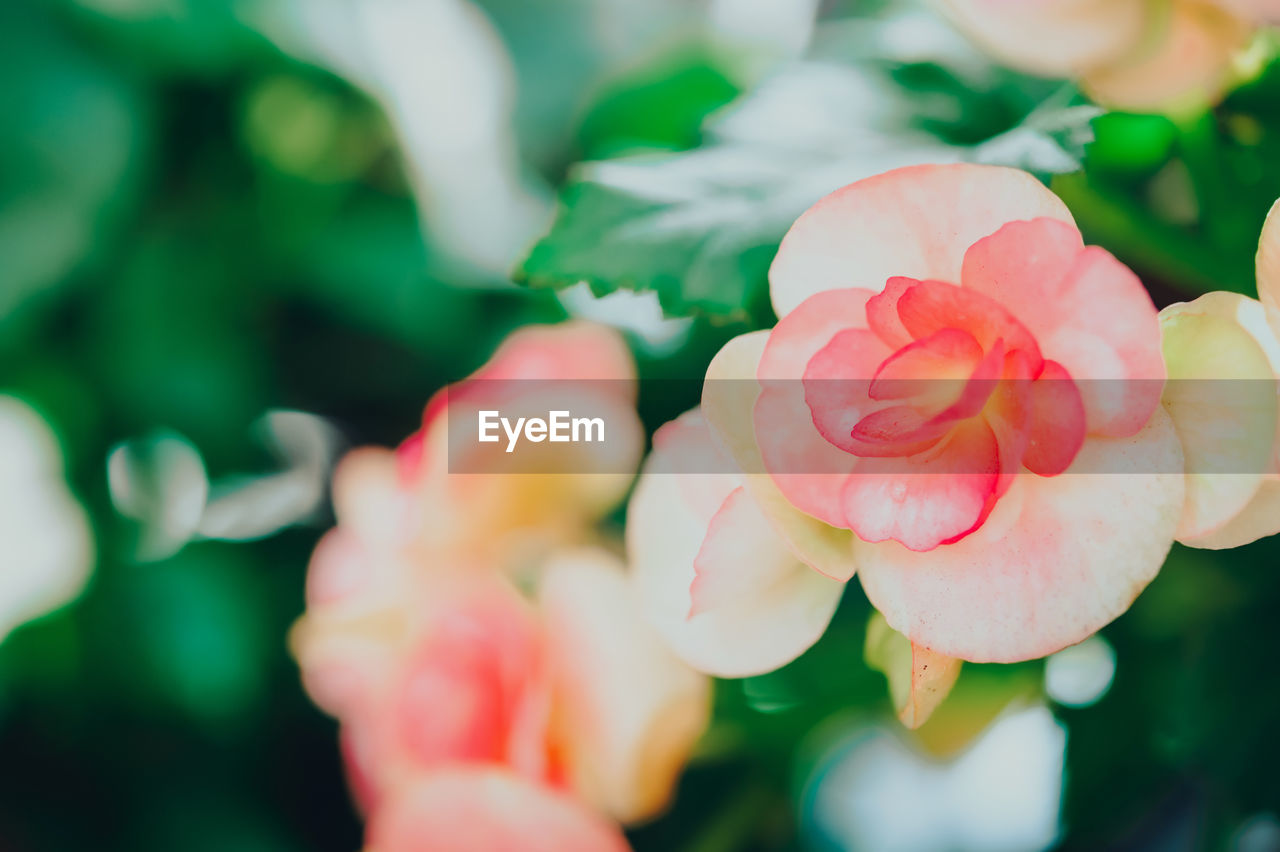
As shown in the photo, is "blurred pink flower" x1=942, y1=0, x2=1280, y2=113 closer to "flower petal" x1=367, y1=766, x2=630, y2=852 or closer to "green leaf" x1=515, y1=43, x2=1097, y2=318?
"green leaf" x1=515, y1=43, x2=1097, y2=318

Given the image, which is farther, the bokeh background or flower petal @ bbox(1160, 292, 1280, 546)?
the bokeh background

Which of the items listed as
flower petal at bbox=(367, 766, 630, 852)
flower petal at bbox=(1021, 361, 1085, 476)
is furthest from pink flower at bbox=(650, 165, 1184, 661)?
flower petal at bbox=(367, 766, 630, 852)

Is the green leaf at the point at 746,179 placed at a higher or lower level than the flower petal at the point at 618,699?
higher

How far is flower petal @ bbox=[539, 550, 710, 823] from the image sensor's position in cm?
21

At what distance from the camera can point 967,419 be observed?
0.45 feet

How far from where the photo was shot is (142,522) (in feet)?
1.20

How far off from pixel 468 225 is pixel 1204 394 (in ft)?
0.94

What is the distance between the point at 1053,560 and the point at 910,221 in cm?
6

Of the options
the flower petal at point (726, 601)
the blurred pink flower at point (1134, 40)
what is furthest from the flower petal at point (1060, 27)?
the flower petal at point (726, 601)

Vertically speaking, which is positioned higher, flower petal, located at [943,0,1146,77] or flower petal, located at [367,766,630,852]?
flower petal, located at [943,0,1146,77]

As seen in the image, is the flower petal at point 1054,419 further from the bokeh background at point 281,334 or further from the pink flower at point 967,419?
the bokeh background at point 281,334

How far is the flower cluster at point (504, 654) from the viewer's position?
0.21m

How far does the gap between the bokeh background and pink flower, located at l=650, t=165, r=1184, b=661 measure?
9 centimetres

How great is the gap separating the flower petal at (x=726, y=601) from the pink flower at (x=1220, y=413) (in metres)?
0.06
